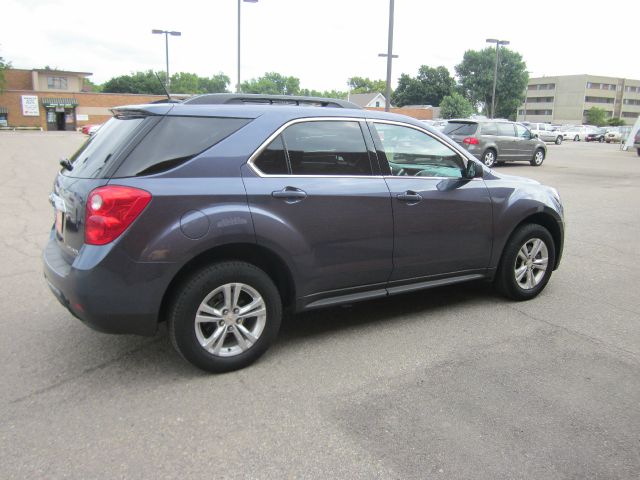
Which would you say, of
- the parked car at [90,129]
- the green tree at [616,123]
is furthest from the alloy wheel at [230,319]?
the green tree at [616,123]

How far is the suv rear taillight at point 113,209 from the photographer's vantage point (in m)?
3.04

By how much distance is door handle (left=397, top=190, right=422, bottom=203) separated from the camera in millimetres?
4035

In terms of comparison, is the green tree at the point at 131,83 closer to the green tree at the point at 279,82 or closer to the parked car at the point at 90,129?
the green tree at the point at 279,82

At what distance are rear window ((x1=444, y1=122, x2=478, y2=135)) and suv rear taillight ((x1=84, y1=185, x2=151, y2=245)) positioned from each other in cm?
1687

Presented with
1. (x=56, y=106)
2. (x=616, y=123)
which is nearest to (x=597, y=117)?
(x=616, y=123)

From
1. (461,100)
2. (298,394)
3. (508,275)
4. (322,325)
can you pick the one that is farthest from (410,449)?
(461,100)

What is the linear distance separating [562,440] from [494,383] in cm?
63

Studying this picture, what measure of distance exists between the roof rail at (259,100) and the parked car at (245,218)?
0.02 metres

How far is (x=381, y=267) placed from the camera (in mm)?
4023

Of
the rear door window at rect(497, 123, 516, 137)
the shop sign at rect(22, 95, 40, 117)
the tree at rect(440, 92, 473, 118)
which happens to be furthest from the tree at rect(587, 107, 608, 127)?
the shop sign at rect(22, 95, 40, 117)

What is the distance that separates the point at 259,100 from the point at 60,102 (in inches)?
2446

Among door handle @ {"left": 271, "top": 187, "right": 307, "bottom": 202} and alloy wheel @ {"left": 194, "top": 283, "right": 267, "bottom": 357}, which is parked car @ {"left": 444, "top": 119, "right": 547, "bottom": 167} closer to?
door handle @ {"left": 271, "top": 187, "right": 307, "bottom": 202}

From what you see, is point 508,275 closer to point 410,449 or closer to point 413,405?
point 413,405

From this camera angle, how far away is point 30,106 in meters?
56.9
